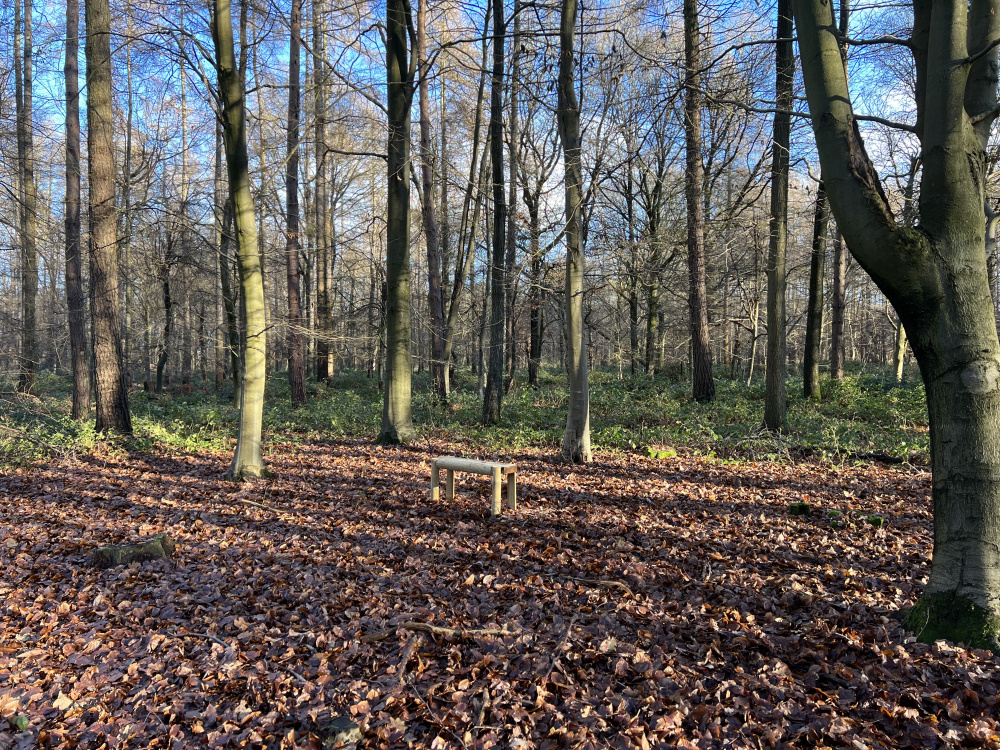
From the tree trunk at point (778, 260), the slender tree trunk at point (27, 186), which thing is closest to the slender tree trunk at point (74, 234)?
the slender tree trunk at point (27, 186)

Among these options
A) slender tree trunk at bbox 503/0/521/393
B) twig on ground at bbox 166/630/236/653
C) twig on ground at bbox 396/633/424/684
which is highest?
slender tree trunk at bbox 503/0/521/393

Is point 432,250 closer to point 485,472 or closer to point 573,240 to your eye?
point 573,240

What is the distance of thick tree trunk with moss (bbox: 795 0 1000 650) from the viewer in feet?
10.1

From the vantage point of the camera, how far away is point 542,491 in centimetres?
705

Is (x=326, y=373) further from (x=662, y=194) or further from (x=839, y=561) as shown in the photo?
(x=839, y=561)

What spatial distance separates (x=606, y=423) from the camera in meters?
11.6

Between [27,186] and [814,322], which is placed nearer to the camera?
[814,322]

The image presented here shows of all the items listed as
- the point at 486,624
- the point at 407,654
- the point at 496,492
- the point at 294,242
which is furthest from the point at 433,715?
the point at 294,242

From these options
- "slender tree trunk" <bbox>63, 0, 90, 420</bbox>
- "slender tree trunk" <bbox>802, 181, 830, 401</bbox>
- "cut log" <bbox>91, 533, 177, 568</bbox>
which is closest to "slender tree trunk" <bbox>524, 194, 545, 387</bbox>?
"slender tree trunk" <bbox>802, 181, 830, 401</bbox>

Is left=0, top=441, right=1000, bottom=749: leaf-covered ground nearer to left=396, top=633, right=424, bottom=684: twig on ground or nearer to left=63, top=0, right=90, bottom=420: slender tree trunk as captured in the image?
left=396, top=633, right=424, bottom=684: twig on ground

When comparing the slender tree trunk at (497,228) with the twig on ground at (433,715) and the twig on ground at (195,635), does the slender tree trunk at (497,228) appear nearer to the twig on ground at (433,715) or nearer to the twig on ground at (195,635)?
the twig on ground at (195,635)

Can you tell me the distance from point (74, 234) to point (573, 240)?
37.2 feet

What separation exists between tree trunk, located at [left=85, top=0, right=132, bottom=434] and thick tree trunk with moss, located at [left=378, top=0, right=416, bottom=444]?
4.99 m

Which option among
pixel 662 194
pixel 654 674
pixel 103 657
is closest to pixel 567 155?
pixel 654 674
